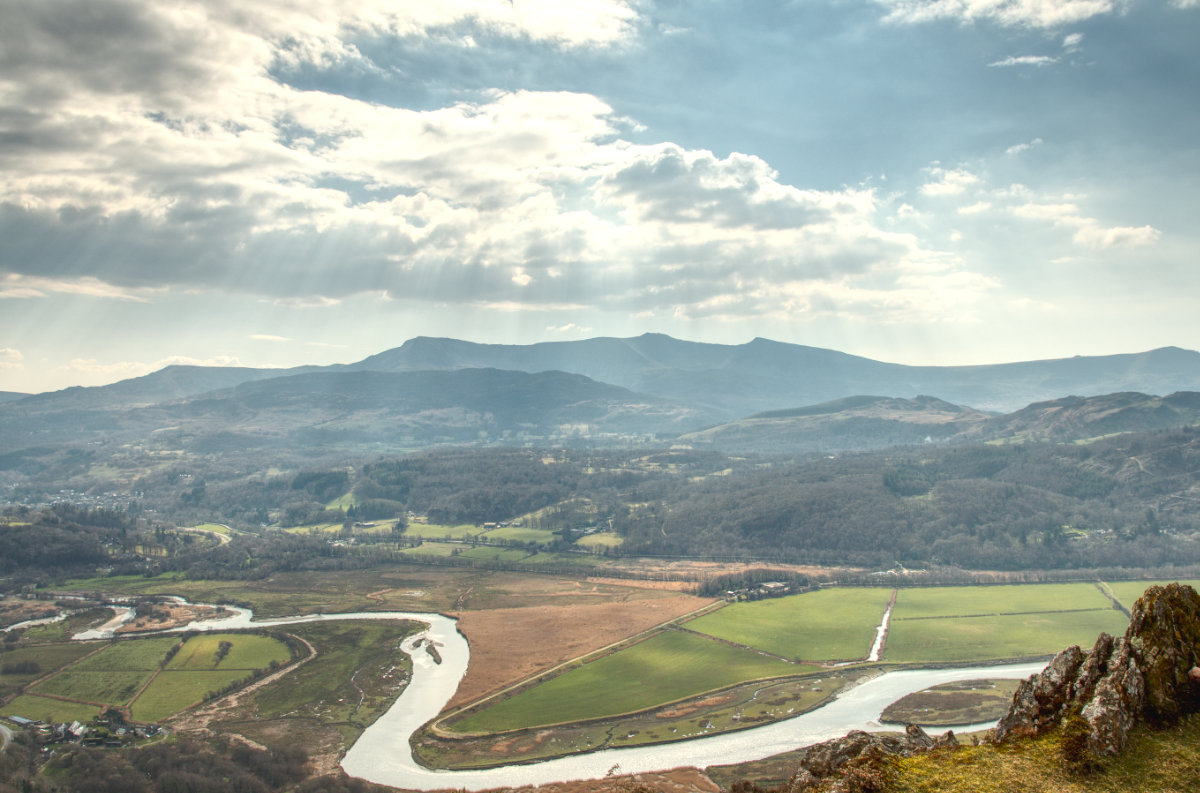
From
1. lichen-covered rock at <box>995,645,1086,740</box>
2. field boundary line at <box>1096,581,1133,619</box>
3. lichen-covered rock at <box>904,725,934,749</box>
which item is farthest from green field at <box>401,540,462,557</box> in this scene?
lichen-covered rock at <box>995,645,1086,740</box>

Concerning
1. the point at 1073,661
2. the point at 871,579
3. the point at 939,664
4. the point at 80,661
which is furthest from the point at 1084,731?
the point at 871,579

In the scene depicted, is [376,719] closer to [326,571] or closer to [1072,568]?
[326,571]

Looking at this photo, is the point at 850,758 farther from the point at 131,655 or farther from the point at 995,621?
the point at 131,655

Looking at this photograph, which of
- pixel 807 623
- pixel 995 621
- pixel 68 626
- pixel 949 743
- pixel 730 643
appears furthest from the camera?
pixel 68 626

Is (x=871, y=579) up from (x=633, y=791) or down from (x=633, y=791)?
down

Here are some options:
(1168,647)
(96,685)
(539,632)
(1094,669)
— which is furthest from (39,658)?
(1168,647)

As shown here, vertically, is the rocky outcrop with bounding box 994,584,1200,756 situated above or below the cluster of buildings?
above

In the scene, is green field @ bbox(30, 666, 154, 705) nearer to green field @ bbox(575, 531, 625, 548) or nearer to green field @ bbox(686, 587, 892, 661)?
green field @ bbox(686, 587, 892, 661)
